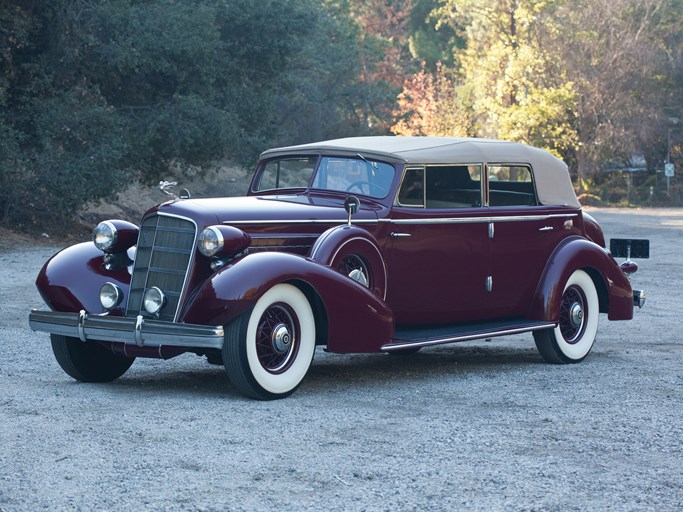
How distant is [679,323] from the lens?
12.4 meters

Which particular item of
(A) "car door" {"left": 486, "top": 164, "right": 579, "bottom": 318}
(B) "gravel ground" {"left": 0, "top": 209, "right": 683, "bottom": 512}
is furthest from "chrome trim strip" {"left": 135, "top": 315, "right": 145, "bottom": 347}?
(A) "car door" {"left": 486, "top": 164, "right": 579, "bottom": 318}

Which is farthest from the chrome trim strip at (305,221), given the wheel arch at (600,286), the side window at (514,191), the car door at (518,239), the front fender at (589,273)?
the wheel arch at (600,286)

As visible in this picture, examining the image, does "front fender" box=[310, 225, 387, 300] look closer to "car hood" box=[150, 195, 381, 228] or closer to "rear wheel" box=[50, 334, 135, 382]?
"car hood" box=[150, 195, 381, 228]

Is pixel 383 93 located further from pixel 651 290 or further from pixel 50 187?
pixel 651 290

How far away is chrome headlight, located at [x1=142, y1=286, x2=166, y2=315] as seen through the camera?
746 centimetres

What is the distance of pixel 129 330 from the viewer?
7.25 meters

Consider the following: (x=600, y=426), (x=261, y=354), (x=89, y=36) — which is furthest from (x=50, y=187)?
(x=600, y=426)

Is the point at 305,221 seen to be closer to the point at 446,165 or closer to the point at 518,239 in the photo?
the point at 446,165

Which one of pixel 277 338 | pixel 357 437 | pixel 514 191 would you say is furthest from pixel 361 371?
pixel 357 437

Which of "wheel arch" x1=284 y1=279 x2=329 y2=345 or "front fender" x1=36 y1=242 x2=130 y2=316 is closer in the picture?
"wheel arch" x1=284 y1=279 x2=329 y2=345

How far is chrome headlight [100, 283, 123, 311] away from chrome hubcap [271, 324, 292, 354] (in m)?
1.31

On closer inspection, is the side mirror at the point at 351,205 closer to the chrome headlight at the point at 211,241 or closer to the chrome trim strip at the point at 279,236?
the chrome trim strip at the point at 279,236

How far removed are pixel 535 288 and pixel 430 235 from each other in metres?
1.28

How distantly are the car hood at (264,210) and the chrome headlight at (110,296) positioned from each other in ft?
2.11
